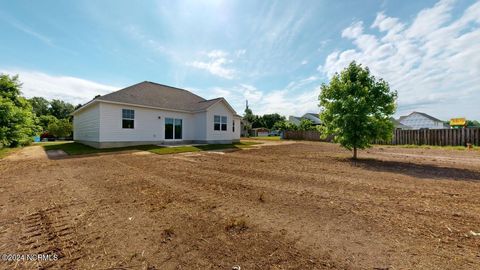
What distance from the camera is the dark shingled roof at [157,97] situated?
16.1m

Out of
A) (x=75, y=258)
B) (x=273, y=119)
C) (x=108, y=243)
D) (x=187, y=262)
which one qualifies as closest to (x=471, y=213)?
(x=187, y=262)

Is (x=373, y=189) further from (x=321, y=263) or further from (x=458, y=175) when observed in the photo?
(x=458, y=175)

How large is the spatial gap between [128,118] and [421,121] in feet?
188

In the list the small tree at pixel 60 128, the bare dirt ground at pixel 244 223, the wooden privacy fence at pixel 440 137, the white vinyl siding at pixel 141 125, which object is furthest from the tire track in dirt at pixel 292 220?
the small tree at pixel 60 128

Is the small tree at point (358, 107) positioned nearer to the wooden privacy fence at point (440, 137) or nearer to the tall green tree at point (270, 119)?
the wooden privacy fence at point (440, 137)

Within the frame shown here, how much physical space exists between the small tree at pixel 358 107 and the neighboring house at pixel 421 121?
4704 centimetres

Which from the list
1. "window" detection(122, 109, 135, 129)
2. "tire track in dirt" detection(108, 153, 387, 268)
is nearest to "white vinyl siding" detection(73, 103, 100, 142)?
"window" detection(122, 109, 135, 129)

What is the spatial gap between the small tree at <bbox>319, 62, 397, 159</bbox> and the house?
11.3 metres

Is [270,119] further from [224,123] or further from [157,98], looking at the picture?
[157,98]

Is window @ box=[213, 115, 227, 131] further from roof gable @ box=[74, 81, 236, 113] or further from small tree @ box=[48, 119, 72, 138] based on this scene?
small tree @ box=[48, 119, 72, 138]

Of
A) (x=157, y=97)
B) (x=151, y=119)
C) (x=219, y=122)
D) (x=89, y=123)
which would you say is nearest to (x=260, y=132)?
(x=219, y=122)

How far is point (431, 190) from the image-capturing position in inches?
198

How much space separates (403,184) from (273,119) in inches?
2613

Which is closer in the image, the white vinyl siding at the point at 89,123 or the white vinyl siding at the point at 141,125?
the white vinyl siding at the point at 141,125
